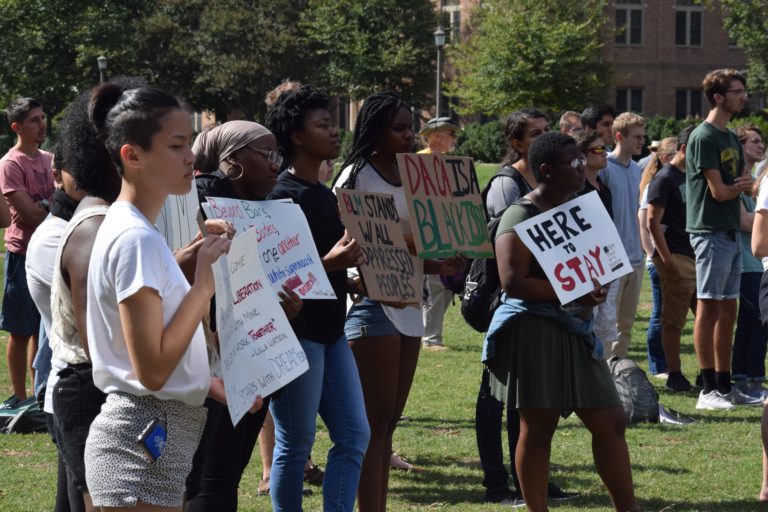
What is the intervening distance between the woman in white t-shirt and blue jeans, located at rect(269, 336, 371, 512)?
143 cm

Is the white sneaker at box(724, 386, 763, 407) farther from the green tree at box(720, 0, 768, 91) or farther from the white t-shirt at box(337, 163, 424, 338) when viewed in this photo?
the green tree at box(720, 0, 768, 91)

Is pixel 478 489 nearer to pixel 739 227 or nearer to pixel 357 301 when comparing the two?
pixel 357 301

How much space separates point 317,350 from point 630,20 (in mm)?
61615

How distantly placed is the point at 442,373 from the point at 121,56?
55.9 meters

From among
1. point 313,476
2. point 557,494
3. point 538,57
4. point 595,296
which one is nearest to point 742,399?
point 557,494

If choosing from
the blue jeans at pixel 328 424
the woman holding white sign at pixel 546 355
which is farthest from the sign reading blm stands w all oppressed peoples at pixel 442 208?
the blue jeans at pixel 328 424

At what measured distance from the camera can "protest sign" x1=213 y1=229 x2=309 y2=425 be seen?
352 cm

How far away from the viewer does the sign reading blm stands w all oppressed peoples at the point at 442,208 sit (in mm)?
5453

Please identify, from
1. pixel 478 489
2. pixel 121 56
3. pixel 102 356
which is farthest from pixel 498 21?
pixel 102 356

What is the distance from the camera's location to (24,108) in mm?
8617

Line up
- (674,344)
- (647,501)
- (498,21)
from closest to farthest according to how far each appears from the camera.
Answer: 1. (647,501)
2. (674,344)
3. (498,21)

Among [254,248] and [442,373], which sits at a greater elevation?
[254,248]

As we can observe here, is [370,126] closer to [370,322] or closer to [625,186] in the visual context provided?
[370,322]

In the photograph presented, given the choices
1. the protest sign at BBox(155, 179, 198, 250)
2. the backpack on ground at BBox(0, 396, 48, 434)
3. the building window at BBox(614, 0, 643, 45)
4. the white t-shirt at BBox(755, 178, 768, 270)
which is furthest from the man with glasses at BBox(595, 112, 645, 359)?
the building window at BBox(614, 0, 643, 45)
